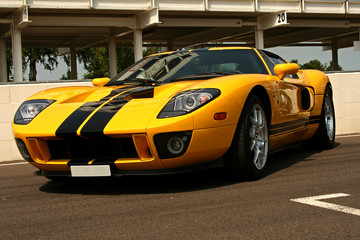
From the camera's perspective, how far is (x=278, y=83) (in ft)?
18.3

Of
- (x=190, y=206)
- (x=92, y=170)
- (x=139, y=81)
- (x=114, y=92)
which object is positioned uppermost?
(x=139, y=81)

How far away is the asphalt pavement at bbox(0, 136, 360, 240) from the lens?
10.6 ft

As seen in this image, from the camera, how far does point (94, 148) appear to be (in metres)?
4.39

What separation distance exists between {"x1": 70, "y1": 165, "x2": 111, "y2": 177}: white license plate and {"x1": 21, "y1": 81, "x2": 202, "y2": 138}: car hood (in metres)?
0.26

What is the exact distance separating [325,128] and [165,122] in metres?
3.49

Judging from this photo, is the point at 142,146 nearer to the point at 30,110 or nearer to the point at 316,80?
the point at 30,110

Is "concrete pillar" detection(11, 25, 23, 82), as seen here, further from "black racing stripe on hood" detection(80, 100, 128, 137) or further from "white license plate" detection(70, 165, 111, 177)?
"white license plate" detection(70, 165, 111, 177)

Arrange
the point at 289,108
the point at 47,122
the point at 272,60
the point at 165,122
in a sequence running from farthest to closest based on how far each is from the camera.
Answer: the point at 272,60
the point at 289,108
the point at 47,122
the point at 165,122

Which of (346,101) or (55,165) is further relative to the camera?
(346,101)

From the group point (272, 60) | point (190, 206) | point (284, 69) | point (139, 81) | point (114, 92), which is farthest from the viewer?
point (272, 60)

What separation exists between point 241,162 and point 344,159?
2019mm

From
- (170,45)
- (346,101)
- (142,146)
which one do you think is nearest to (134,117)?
(142,146)

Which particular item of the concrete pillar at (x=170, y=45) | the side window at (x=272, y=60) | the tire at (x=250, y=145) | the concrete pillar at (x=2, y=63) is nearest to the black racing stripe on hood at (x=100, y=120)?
the tire at (x=250, y=145)

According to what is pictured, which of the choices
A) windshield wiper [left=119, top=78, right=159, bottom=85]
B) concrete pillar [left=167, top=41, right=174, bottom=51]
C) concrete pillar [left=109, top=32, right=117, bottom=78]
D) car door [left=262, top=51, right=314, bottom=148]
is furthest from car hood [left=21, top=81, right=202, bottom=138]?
concrete pillar [left=167, top=41, right=174, bottom=51]
